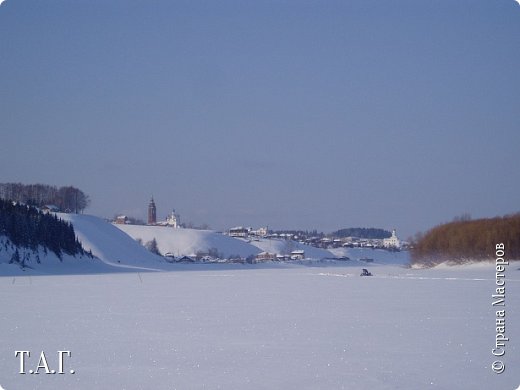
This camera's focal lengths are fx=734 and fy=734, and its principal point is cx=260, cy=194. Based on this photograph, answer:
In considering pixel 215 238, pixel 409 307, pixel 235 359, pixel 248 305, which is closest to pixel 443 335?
pixel 235 359

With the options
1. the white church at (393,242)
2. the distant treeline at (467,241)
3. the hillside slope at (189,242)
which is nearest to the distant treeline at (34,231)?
the distant treeline at (467,241)

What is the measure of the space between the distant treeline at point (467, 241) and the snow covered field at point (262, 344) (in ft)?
100.0

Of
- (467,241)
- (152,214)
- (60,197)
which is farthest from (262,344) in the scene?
(152,214)

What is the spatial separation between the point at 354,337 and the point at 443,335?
163cm

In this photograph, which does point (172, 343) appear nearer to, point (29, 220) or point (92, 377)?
point (92, 377)

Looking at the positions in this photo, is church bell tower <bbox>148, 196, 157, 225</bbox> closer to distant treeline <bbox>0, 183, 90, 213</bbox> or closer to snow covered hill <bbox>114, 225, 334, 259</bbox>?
snow covered hill <bbox>114, 225, 334, 259</bbox>

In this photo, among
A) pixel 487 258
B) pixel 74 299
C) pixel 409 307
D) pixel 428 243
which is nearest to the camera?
pixel 409 307

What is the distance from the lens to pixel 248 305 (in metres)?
19.3

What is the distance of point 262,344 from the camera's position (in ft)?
40.1

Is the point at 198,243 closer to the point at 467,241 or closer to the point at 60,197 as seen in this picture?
the point at 60,197

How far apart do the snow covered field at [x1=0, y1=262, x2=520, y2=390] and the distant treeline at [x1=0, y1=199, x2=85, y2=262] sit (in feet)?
147

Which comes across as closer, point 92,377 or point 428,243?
point 92,377

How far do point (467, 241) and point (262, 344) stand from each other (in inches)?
1717

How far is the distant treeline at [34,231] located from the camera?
63.3 meters
